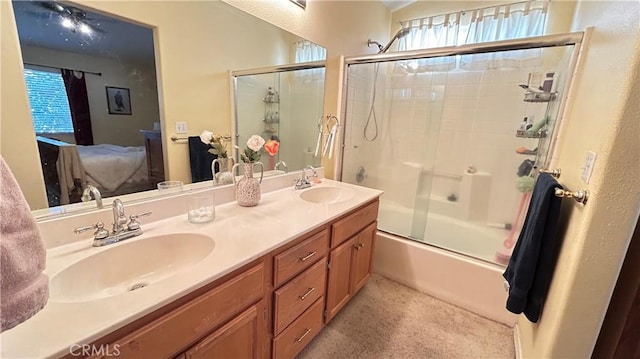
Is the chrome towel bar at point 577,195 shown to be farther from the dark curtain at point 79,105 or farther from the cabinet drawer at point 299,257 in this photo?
the dark curtain at point 79,105

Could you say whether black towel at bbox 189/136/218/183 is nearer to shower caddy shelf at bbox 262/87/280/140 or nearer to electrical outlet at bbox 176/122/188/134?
electrical outlet at bbox 176/122/188/134

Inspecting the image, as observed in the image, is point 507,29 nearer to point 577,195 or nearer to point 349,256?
point 577,195

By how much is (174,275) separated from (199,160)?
735mm

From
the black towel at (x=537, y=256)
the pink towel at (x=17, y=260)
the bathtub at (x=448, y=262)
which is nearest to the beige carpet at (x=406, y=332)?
the bathtub at (x=448, y=262)

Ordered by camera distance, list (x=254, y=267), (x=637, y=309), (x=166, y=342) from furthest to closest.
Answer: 1. (x=254, y=267)
2. (x=637, y=309)
3. (x=166, y=342)

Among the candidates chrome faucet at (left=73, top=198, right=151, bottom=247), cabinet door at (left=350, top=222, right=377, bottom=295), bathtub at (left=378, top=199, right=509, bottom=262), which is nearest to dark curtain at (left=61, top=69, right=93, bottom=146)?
chrome faucet at (left=73, top=198, right=151, bottom=247)

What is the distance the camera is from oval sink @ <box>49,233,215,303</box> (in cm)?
81

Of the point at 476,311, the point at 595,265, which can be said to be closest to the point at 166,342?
the point at 595,265

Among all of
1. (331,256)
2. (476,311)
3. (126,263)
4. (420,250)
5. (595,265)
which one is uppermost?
(595,265)

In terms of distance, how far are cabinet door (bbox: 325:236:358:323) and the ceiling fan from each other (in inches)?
56.4

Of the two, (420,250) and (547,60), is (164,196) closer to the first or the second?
(420,250)

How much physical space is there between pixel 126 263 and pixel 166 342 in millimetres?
402

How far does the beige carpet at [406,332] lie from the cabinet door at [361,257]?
0.21m

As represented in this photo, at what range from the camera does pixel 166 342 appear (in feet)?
2.43
